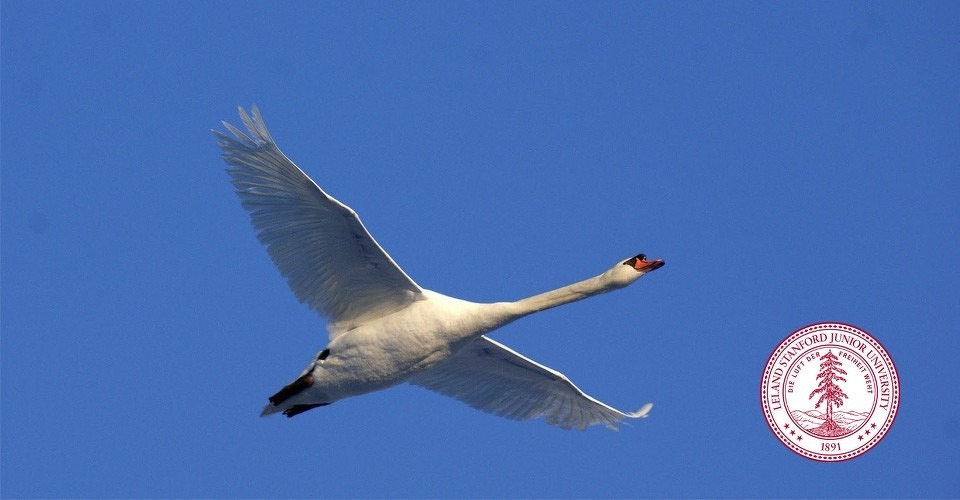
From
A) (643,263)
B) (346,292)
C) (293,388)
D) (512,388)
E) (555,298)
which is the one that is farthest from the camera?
(512,388)

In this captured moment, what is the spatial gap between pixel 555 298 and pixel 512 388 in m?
3.37

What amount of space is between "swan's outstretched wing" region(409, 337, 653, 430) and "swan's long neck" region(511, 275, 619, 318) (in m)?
1.90

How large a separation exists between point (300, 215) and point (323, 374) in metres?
2.41

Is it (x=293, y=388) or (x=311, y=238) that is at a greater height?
(x=311, y=238)

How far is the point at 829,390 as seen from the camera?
70.2 feet

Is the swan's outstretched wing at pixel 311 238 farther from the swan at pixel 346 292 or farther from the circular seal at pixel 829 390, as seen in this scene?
the circular seal at pixel 829 390

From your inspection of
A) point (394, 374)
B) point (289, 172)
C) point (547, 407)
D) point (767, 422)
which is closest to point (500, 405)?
point (547, 407)

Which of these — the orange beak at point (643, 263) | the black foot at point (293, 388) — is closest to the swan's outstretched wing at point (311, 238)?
the black foot at point (293, 388)

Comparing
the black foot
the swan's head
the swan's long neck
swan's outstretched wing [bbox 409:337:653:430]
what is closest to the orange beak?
the swan's head

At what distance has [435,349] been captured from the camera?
18672 mm

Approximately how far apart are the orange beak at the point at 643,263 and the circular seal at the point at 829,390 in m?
4.55

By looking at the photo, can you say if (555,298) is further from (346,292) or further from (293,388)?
(293,388)

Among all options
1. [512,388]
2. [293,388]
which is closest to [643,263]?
[512,388]

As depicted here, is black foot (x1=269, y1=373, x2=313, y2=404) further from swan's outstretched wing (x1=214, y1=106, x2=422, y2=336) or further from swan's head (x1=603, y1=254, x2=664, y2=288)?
swan's head (x1=603, y1=254, x2=664, y2=288)
